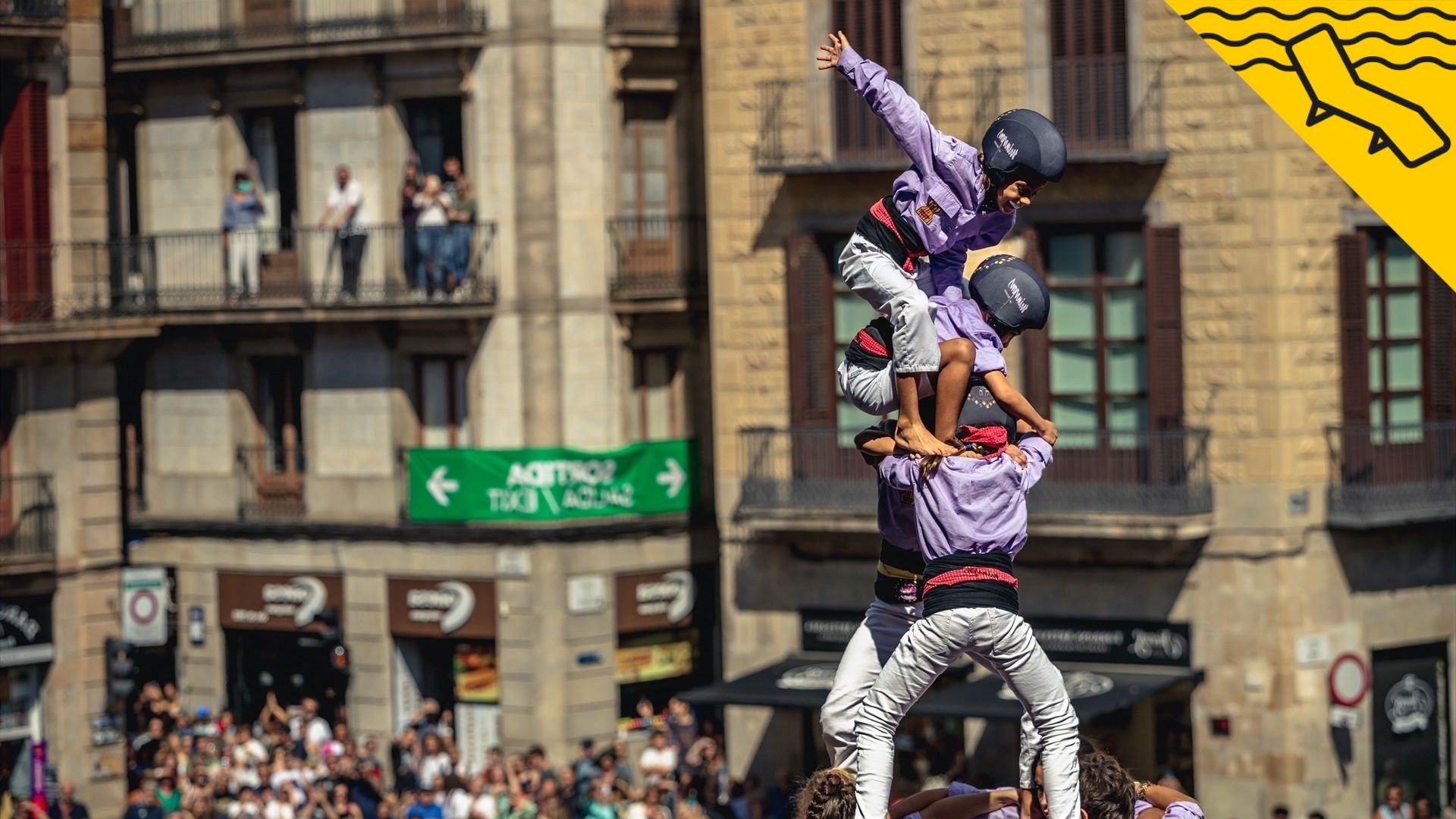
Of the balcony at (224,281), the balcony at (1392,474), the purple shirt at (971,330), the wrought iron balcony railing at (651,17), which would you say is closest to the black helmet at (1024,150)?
the purple shirt at (971,330)

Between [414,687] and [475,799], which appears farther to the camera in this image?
[414,687]

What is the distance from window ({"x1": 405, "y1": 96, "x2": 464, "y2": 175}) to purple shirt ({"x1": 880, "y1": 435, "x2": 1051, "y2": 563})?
3050cm

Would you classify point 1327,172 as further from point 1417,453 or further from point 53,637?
point 53,637

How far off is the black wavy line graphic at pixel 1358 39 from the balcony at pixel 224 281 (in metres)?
30.2

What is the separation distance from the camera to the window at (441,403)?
147ft

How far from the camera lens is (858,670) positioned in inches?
639

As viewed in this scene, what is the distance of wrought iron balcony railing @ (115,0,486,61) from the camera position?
43.3 m

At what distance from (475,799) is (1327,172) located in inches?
579

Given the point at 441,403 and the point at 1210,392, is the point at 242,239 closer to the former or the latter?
the point at 441,403

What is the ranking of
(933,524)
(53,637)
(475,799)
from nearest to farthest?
(933,524) < (475,799) < (53,637)

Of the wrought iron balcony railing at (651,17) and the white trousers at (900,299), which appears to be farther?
the wrought iron balcony railing at (651,17)

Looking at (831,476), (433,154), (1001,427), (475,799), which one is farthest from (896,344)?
(433,154)

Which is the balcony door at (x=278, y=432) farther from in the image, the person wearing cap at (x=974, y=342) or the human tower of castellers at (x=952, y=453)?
the person wearing cap at (x=974, y=342)

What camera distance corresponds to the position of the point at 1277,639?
3778cm
